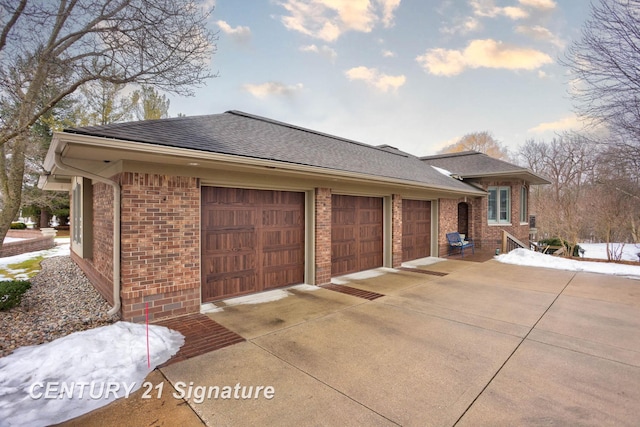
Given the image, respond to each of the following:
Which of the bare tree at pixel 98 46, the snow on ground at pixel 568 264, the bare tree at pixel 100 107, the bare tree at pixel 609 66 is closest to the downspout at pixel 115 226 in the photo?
the bare tree at pixel 98 46

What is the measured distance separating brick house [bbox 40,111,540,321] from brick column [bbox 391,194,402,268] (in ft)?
0.21

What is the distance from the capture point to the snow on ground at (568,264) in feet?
28.9

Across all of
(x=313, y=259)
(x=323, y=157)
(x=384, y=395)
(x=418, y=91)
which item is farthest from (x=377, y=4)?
(x=384, y=395)

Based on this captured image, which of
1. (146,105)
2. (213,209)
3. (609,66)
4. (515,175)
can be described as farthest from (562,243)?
(146,105)

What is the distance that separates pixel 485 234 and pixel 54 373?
50.6 feet

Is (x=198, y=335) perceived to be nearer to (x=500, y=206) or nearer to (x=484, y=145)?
(x=500, y=206)

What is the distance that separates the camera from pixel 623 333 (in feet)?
14.5

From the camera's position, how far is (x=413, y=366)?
3387mm

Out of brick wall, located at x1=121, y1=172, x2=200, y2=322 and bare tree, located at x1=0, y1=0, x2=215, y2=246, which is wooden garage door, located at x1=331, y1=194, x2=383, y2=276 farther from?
bare tree, located at x1=0, y1=0, x2=215, y2=246

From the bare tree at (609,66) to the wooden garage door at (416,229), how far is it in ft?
17.6

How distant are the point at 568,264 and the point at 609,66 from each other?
5.94 meters

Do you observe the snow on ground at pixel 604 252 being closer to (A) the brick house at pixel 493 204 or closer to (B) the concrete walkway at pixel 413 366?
(A) the brick house at pixel 493 204

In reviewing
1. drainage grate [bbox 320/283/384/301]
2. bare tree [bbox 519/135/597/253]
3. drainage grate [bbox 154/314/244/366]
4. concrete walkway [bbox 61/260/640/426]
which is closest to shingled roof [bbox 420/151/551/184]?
bare tree [bbox 519/135/597/253]

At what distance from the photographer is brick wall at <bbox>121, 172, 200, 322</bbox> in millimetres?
4512
